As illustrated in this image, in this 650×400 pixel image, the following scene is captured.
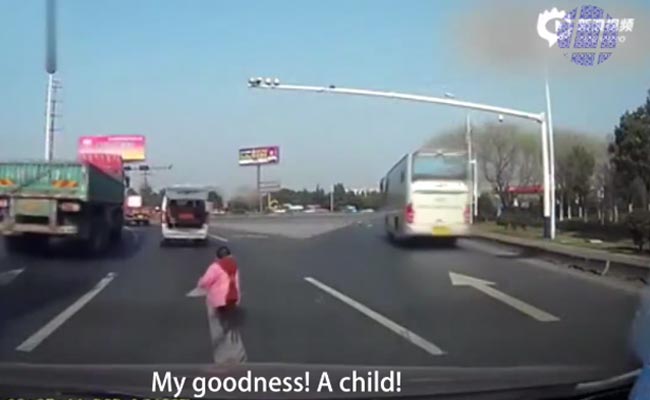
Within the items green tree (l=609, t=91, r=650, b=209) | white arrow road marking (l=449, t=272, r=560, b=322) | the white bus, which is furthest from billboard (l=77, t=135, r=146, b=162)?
green tree (l=609, t=91, r=650, b=209)

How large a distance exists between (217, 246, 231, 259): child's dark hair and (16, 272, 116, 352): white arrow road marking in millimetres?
403

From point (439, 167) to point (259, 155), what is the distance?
0.72 metres

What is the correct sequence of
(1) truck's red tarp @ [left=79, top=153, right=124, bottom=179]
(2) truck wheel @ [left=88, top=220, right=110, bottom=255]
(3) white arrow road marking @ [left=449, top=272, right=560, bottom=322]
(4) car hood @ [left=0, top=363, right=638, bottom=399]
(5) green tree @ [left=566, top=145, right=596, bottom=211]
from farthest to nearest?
(5) green tree @ [left=566, top=145, right=596, bottom=211], (3) white arrow road marking @ [left=449, top=272, right=560, bottom=322], (2) truck wheel @ [left=88, top=220, right=110, bottom=255], (1) truck's red tarp @ [left=79, top=153, right=124, bottom=179], (4) car hood @ [left=0, top=363, right=638, bottom=399]

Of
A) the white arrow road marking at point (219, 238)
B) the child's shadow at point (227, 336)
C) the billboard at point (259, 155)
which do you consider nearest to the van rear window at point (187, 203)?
the white arrow road marking at point (219, 238)

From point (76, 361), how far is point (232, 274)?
0.61m

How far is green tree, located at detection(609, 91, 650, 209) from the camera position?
128 inches

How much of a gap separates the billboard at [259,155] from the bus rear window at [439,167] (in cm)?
55

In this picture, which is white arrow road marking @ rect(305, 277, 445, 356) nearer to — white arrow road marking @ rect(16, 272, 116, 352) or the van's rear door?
the van's rear door

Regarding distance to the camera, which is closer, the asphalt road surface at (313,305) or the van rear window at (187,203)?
the asphalt road surface at (313,305)

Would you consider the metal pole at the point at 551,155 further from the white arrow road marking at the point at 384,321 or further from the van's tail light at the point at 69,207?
the van's tail light at the point at 69,207

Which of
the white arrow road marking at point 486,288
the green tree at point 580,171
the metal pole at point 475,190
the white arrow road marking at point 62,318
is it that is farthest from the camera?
the green tree at point 580,171

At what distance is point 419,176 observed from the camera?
325 centimetres

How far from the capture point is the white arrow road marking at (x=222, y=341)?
2818mm

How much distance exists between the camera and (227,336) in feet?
9.48
